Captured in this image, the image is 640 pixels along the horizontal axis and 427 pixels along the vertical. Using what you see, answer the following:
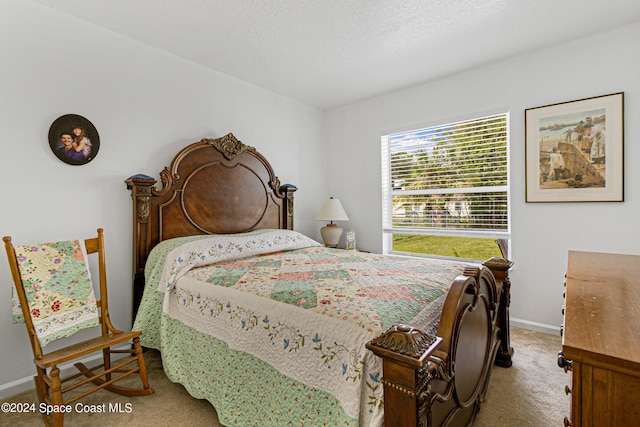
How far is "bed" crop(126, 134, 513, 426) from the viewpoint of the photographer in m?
1.12

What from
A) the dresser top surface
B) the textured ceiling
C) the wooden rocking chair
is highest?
the textured ceiling

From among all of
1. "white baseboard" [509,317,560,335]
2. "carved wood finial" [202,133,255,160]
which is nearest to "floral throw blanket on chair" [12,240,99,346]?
"carved wood finial" [202,133,255,160]

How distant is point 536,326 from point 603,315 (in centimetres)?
247

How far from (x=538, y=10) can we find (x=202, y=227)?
317 cm

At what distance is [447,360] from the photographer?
1196mm

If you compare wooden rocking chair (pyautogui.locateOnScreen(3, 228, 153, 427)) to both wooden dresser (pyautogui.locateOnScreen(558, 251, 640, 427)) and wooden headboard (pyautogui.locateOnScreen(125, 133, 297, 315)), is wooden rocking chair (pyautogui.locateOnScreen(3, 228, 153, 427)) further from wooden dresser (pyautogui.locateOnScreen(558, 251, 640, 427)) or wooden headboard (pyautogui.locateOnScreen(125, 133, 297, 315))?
wooden dresser (pyautogui.locateOnScreen(558, 251, 640, 427))

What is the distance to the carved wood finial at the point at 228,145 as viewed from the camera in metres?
3.05

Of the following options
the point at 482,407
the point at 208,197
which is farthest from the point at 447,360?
the point at 208,197

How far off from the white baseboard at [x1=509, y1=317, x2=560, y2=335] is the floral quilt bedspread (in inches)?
55.8

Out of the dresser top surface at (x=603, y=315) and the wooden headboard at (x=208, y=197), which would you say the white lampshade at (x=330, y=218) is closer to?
the wooden headboard at (x=208, y=197)

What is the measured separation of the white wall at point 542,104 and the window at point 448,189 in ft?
0.46

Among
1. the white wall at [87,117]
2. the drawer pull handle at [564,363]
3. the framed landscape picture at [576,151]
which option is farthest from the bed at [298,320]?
the framed landscape picture at [576,151]

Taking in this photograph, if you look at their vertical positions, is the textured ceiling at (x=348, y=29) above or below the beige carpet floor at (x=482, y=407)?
above

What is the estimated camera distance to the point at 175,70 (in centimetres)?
287
